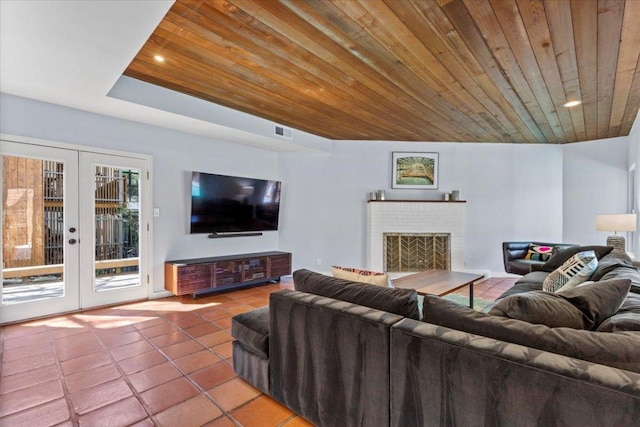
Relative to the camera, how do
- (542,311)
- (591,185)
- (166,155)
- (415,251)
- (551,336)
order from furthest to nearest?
(415,251) < (591,185) < (166,155) < (542,311) < (551,336)

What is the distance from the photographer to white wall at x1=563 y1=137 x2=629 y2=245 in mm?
5309

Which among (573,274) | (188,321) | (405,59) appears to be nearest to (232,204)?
(188,321)

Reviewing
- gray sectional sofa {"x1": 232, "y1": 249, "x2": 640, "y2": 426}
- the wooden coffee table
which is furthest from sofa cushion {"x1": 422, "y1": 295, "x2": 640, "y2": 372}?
the wooden coffee table

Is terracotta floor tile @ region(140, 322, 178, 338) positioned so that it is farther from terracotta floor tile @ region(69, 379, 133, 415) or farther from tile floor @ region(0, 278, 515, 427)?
terracotta floor tile @ region(69, 379, 133, 415)

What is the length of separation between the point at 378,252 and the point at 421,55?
373 cm

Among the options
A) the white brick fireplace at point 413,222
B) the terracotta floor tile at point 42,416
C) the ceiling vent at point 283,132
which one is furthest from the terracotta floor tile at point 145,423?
the white brick fireplace at point 413,222

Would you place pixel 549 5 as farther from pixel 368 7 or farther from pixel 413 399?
pixel 413 399

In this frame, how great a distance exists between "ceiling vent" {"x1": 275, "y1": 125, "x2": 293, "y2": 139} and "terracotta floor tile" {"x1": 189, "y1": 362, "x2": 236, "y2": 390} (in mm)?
3325

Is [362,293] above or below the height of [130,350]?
above

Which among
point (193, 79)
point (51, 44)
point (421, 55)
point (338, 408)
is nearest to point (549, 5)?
point (421, 55)

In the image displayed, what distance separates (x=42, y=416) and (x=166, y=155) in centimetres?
314

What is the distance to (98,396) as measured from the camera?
198cm

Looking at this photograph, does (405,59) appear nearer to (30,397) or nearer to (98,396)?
(98,396)

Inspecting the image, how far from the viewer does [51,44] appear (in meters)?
2.09
